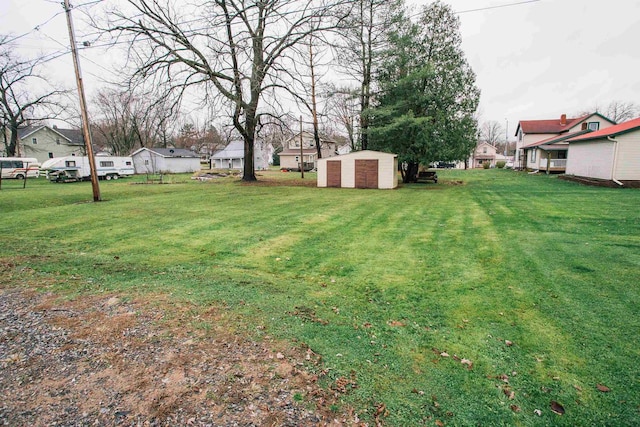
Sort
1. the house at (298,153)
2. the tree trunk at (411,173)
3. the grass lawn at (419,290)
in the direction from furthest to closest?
the house at (298,153)
the tree trunk at (411,173)
the grass lawn at (419,290)

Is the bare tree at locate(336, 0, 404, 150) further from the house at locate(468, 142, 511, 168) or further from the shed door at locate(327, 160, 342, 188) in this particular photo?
the house at locate(468, 142, 511, 168)

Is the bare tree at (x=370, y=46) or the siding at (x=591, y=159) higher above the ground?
the bare tree at (x=370, y=46)

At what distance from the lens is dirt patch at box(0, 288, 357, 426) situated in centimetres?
225

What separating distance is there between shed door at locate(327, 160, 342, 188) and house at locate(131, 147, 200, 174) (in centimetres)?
2442

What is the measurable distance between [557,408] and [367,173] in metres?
18.6

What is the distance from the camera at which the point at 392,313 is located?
393 centimetres

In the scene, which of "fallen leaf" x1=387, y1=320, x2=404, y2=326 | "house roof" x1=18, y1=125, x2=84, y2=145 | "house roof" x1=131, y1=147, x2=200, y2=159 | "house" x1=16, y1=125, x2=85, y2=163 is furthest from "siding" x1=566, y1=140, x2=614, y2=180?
"house roof" x1=18, y1=125, x2=84, y2=145

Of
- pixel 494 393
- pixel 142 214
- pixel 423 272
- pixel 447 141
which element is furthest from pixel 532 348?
pixel 447 141

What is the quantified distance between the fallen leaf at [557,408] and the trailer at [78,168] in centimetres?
3198

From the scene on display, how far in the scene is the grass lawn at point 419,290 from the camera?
2611mm

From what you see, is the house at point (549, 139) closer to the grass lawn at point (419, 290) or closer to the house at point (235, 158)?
the grass lawn at point (419, 290)

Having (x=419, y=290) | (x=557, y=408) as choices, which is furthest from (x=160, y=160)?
(x=557, y=408)

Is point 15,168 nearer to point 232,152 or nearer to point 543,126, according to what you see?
point 232,152

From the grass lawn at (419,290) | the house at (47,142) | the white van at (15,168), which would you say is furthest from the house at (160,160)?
the grass lawn at (419,290)
